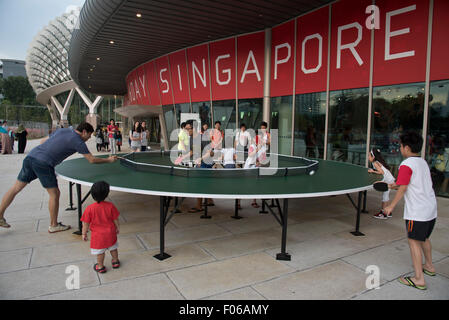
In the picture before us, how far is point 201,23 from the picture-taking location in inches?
492

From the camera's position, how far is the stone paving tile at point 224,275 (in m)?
3.18

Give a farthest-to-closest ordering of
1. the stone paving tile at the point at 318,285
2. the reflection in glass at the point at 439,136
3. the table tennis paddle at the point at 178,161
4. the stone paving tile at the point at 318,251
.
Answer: the reflection in glass at the point at 439,136, the table tennis paddle at the point at 178,161, the stone paving tile at the point at 318,251, the stone paving tile at the point at 318,285

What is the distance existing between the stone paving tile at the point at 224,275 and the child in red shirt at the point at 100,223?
835 millimetres

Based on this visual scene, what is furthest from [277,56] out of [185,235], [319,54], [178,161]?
[185,235]

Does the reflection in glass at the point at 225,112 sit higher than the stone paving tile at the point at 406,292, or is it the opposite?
the reflection in glass at the point at 225,112

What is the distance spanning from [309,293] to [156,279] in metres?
1.73

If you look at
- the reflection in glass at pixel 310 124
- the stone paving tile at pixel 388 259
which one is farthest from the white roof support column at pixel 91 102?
the stone paving tile at pixel 388 259

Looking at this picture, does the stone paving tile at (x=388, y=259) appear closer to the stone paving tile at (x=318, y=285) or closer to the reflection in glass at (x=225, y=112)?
the stone paving tile at (x=318, y=285)

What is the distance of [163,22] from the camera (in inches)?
485

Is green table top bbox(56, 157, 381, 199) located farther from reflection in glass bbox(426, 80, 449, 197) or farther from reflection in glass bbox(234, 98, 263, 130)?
reflection in glass bbox(234, 98, 263, 130)

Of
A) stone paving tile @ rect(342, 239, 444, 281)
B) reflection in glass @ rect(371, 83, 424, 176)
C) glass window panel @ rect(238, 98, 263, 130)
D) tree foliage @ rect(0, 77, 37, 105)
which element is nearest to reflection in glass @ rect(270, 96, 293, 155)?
glass window panel @ rect(238, 98, 263, 130)

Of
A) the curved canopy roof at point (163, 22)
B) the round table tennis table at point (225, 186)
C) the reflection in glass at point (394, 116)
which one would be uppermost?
the curved canopy roof at point (163, 22)

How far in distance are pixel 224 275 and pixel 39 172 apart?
137 inches
